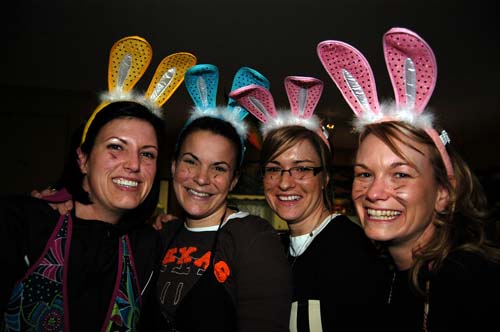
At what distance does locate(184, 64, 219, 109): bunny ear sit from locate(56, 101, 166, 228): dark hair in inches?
13.2

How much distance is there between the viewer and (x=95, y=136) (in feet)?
5.85

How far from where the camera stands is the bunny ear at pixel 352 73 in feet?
5.30

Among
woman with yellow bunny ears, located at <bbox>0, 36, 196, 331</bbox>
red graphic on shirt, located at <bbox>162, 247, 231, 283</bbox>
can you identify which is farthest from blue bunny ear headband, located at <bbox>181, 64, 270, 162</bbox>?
red graphic on shirt, located at <bbox>162, 247, 231, 283</bbox>

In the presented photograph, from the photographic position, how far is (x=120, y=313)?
1616mm

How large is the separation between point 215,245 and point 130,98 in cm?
88

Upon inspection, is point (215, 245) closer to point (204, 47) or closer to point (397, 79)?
point (397, 79)

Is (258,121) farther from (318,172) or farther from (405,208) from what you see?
(405,208)

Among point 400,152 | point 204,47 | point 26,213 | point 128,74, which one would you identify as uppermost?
point 204,47

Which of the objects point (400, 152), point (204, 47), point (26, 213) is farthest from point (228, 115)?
point (204, 47)

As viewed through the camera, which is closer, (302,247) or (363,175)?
(363,175)

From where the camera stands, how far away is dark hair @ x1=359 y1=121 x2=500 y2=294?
1.40m

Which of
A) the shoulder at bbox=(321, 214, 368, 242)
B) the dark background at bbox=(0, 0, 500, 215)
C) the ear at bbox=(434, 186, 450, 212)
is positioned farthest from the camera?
the dark background at bbox=(0, 0, 500, 215)

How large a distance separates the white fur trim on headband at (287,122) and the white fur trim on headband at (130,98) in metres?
0.66

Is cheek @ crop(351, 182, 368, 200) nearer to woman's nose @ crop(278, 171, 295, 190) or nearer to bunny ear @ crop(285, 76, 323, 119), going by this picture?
woman's nose @ crop(278, 171, 295, 190)
